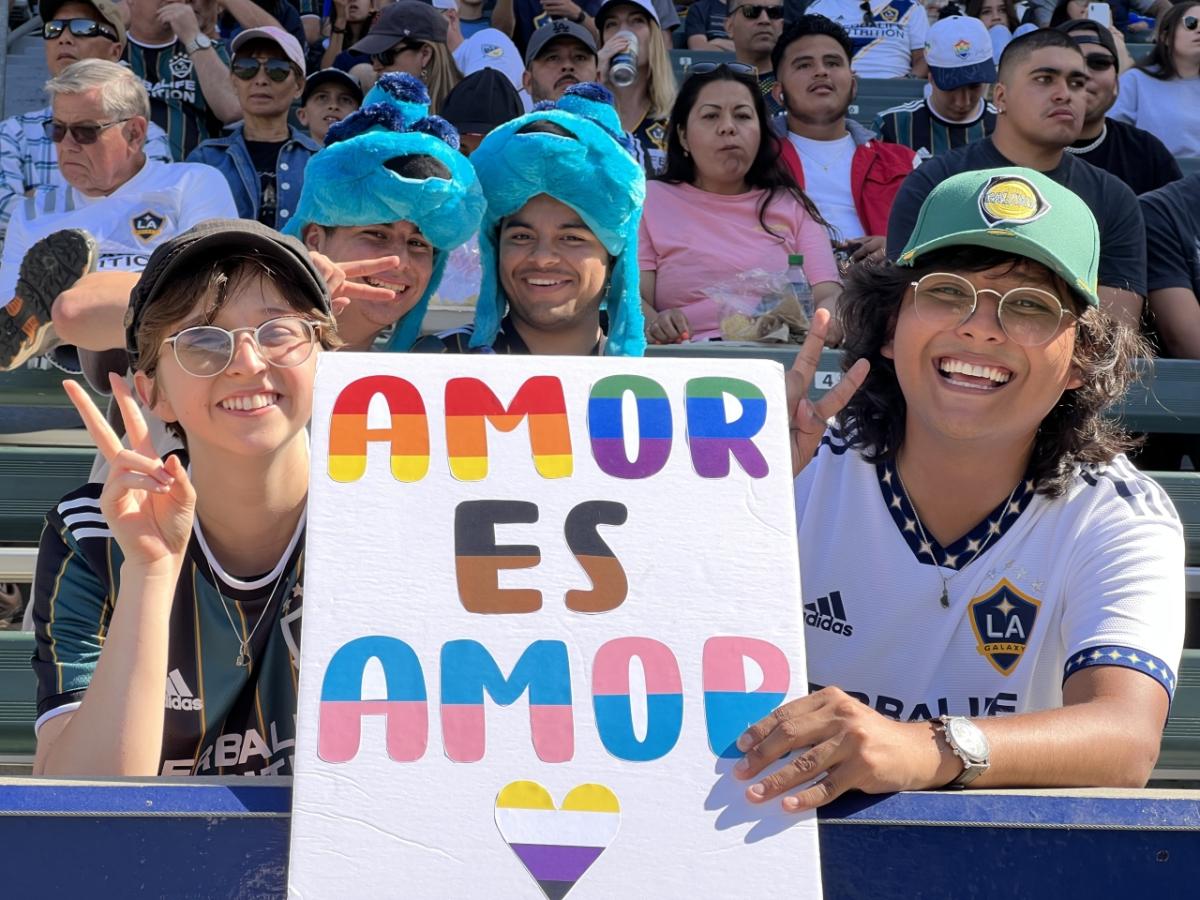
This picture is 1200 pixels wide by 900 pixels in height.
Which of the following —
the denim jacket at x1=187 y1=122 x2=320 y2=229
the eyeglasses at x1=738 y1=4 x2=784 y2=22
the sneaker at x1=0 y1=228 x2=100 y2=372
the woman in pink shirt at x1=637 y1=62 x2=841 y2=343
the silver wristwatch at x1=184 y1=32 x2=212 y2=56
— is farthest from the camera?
the eyeglasses at x1=738 y1=4 x2=784 y2=22

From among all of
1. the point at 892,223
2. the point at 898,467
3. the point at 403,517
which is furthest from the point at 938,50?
the point at 403,517

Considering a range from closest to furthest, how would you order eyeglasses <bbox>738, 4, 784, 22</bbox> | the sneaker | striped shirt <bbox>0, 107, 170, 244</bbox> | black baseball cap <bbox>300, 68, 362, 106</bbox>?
the sneaker, striped shirt <bbox>0, 107, 170, 244</bbox>, black baseball cap <bbox>300, 68, 362, 106</bbox>, eyeglasses <bbox>738, 4, 784, 22</bbox>

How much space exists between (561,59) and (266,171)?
50.6 inches

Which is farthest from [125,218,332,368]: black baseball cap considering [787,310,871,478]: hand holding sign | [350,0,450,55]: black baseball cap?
[350,0,450,55]: black baseball cap

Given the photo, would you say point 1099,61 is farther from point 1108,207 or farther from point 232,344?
point 232,344

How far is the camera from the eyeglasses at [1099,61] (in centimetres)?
526

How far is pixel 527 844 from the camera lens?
1.42 metres

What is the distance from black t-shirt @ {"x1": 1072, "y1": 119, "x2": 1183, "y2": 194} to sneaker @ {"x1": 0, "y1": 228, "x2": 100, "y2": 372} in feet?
12.6

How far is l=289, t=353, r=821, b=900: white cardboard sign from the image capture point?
1.42m

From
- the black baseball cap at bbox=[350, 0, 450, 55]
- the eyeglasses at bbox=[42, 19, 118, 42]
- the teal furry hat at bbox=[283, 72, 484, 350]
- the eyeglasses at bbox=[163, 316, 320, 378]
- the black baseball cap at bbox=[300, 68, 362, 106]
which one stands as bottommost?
the eyeglasses at bbox=[163, 316, 320, 378]

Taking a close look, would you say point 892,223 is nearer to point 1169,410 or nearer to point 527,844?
point 1169,410

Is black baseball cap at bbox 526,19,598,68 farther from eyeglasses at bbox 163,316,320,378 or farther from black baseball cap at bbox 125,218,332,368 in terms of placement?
eyeglasses at bbox 163,316,320,378

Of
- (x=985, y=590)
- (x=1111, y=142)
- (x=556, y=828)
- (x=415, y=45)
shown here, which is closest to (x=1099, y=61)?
(x=1111, y=142)

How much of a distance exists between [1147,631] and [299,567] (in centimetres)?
112
